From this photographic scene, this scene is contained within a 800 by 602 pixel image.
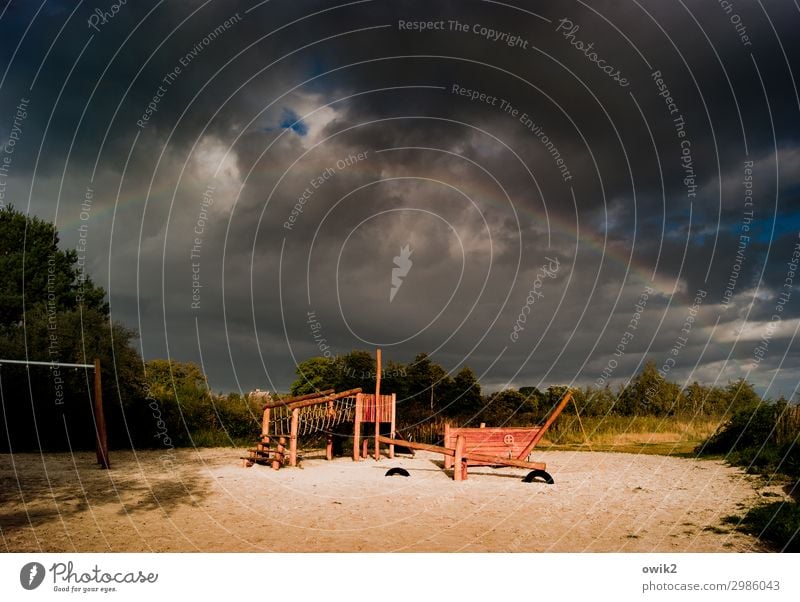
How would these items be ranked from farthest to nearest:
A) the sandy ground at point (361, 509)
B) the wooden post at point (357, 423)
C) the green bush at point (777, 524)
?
the wooden post at point (357, 423) < the sandy ground at point (361, 509) < the green bush at point (777, 524)

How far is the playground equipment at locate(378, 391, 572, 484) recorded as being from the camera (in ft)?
51.5

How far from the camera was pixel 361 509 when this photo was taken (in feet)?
37.7

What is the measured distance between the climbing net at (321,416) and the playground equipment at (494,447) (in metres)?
3.97

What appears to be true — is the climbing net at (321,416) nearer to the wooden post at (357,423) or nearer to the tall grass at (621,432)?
the wooden post at (357,423)

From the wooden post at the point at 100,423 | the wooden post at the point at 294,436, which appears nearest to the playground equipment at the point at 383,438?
the wooden post at the point at 294,436

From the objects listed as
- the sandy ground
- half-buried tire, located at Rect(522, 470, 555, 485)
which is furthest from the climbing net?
half-buried tire, located at Rect(522, 470, 555, 485)

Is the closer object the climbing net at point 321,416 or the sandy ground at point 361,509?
the sandy ground at point 361,509

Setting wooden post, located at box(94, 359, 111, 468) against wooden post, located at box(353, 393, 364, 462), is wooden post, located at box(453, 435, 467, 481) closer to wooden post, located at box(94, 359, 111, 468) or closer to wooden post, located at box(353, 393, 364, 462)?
wooden post, located at box(353, 393, 364, 462)

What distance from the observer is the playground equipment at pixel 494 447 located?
51.5ft

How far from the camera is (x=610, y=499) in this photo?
1281cm

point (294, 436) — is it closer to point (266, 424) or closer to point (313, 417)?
point (313, 417)

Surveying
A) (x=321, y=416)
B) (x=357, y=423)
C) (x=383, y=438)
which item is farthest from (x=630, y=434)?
(x=321, y=416)

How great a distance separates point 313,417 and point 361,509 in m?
8.39
